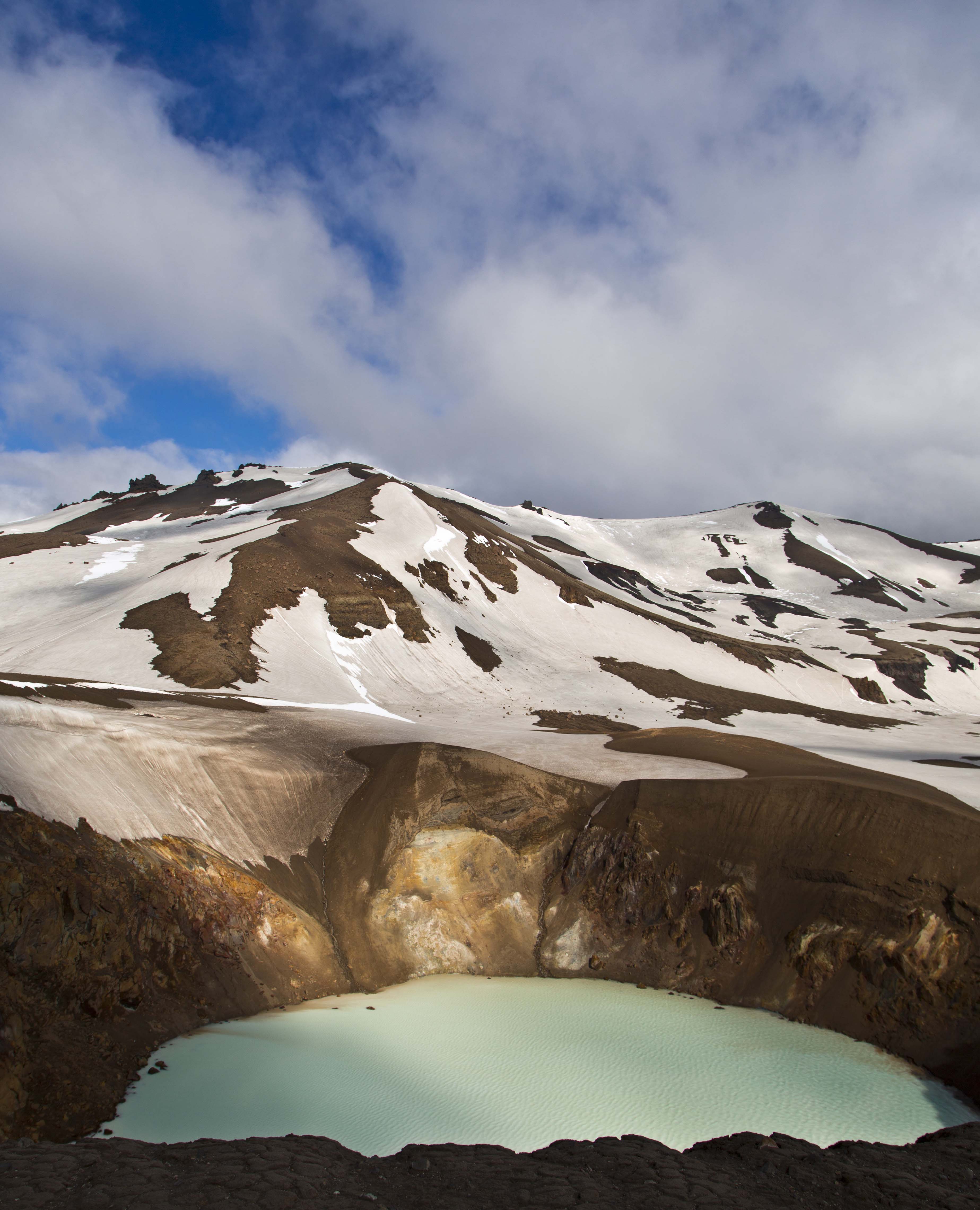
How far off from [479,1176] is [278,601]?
49614 mm

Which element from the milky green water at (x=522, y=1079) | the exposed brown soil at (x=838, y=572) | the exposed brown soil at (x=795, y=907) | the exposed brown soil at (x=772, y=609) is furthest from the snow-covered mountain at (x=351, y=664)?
the exposed brown soil at (x=838, y=572)

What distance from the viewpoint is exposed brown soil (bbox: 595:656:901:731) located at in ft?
199

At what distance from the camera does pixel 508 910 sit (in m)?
22.7

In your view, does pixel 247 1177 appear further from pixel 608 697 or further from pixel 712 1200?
pixel 608 697

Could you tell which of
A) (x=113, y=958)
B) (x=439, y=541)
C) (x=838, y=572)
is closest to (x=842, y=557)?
(x=838, y=572)

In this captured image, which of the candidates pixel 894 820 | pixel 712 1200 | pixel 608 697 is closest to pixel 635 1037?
pixel 712 1200

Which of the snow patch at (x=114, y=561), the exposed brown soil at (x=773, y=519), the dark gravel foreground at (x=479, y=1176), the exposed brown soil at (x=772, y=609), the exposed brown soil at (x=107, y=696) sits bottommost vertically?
the dark gravel foreground at (x=479, y=1176)

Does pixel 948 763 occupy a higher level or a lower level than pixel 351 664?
lower

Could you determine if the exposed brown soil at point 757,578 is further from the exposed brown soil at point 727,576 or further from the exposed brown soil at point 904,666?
the exposed brown soil at point 904,666

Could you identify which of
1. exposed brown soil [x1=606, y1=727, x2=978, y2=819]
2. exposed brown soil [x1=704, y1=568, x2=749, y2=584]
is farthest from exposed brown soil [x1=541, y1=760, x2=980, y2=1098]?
exposed brown soil [x1=704, y1=568, x2=749, y2=584]

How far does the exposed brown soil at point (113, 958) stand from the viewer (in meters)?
12.5

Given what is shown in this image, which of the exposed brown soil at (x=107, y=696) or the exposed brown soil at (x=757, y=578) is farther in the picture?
the exposed brown soil at (x=757, y=578)

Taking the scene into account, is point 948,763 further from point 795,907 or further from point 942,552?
point 942,552

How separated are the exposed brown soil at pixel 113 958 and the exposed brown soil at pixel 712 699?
43294 millimetres
